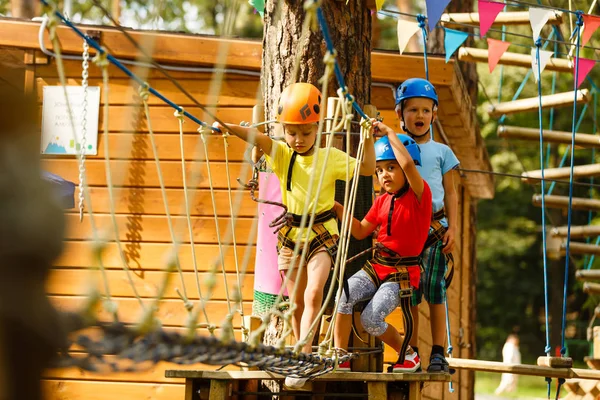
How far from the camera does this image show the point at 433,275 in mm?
4449

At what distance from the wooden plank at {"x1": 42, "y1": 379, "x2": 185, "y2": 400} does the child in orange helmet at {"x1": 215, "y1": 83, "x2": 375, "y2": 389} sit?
2.43m

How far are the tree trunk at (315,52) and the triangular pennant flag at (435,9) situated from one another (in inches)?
41.6

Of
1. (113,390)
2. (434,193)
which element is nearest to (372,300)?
(434,193)

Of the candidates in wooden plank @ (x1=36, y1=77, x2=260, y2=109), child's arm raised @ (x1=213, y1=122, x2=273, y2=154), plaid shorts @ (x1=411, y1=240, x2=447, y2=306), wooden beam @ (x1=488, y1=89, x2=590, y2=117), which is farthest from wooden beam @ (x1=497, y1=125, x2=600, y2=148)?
child's arm raised @ (x1=213, y1=122, x2=273, y2=154)

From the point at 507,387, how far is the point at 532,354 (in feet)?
24.3

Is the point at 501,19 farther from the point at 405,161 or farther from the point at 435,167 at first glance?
the point at 405,161

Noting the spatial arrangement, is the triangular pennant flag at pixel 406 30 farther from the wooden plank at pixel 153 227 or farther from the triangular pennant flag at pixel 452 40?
the wooden plank at pixel 153 227

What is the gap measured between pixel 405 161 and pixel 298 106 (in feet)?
1.81

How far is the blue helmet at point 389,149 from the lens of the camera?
14.0ft

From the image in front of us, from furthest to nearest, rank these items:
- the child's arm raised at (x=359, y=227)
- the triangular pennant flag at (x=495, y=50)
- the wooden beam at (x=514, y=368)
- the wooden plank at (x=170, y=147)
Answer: the triangular pennant flag at (x=495, y=50), the wooden plank at (x=170, y=147), the wooden beam at (x=514, y=368), the child's arm raised at (x=359, y=227)

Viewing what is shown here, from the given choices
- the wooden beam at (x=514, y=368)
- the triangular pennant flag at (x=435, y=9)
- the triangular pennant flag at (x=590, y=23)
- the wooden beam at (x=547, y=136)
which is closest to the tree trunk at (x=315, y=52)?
the triangular pennant flag at (x=435, y=9)

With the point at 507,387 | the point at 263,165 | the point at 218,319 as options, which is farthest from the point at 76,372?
the point at 507,387

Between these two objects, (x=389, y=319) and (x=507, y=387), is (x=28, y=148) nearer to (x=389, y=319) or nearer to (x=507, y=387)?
(x=389, y=319)

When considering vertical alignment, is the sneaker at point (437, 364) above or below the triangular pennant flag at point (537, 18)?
below
